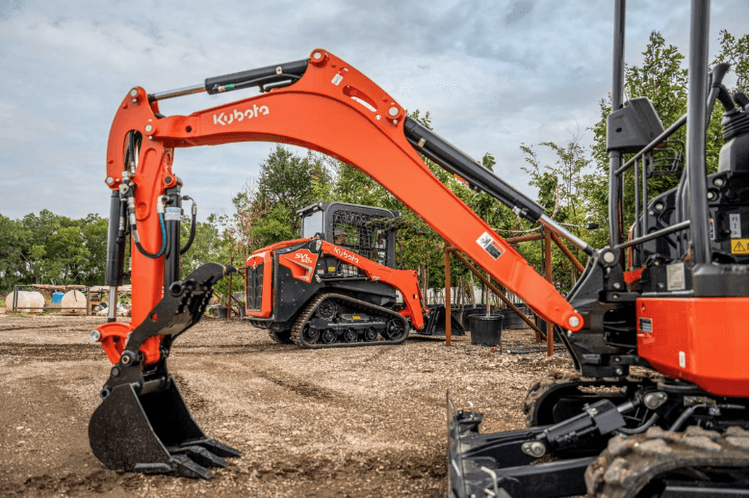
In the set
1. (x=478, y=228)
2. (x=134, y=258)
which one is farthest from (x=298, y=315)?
(x=478, y=228)

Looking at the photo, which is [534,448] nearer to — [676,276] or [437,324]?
[676,276]

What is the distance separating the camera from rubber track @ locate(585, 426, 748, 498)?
2285mm

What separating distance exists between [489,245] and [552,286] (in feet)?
1.53

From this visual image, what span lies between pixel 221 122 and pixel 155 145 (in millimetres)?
506

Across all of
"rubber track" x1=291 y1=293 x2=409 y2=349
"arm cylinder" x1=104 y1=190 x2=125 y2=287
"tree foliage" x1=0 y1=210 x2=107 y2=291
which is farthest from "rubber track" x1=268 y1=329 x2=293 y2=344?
"tree foliage" x1=0 y1=210 x2=107 y2=291

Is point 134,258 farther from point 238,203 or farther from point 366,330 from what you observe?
point 238,203

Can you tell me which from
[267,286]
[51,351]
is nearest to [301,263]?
[267,286]

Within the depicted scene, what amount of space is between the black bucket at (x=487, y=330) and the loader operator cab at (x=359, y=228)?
110 inches

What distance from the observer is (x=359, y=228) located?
13383 mm

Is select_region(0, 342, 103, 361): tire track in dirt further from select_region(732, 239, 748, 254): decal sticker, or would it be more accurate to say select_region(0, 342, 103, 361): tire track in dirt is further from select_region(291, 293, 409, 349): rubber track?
select_region(732, 239, 748, 254): decal sticker

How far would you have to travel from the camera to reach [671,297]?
2.72 m

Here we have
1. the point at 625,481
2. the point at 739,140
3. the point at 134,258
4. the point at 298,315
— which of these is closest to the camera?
the point at 625,481

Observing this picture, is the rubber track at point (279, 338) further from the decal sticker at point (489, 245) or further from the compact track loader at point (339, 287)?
the decal sticker at point (489, 245)

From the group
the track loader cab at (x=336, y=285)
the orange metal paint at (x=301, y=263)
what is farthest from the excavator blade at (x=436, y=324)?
the orange metal paint at (x=301, y=263)
